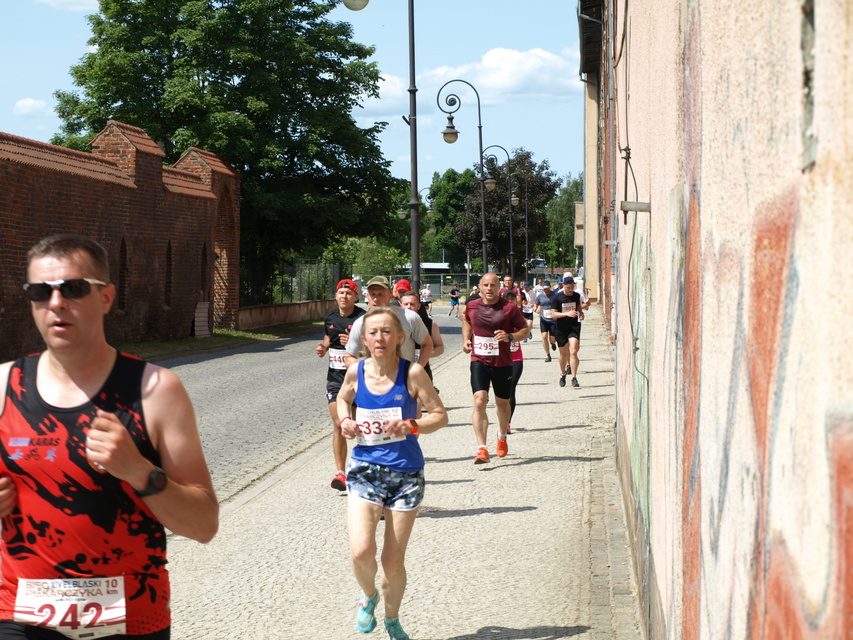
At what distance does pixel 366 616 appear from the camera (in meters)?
5.30

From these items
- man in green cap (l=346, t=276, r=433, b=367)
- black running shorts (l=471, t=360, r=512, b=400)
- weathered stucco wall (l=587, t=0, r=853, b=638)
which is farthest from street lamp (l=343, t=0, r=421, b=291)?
weathered stucco wall (l=587, t=0, r=853, b=638)

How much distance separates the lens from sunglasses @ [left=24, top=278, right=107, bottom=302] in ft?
9.48

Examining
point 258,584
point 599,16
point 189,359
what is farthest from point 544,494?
point 599,16

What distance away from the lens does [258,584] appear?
615 cm

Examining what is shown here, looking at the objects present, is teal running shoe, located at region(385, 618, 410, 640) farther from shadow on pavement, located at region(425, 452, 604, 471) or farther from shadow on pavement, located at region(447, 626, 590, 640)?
shadow on pavement, located at region(425, 452, 604, 471)

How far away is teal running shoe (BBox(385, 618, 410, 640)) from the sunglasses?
2796 millimetres

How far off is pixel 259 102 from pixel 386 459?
35768 mm

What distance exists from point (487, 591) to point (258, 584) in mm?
1315

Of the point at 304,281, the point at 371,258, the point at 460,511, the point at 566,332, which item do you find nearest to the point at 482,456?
the point at 460,511

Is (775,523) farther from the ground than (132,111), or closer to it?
closer to it

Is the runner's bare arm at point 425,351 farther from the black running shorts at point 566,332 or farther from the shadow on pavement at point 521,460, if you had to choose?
the black running shorts at point 566,332

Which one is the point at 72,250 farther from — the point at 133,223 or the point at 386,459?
the point at 133,223

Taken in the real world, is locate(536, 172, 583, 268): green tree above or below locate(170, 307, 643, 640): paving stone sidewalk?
above

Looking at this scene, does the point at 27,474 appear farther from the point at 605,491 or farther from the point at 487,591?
the point at 605,491
